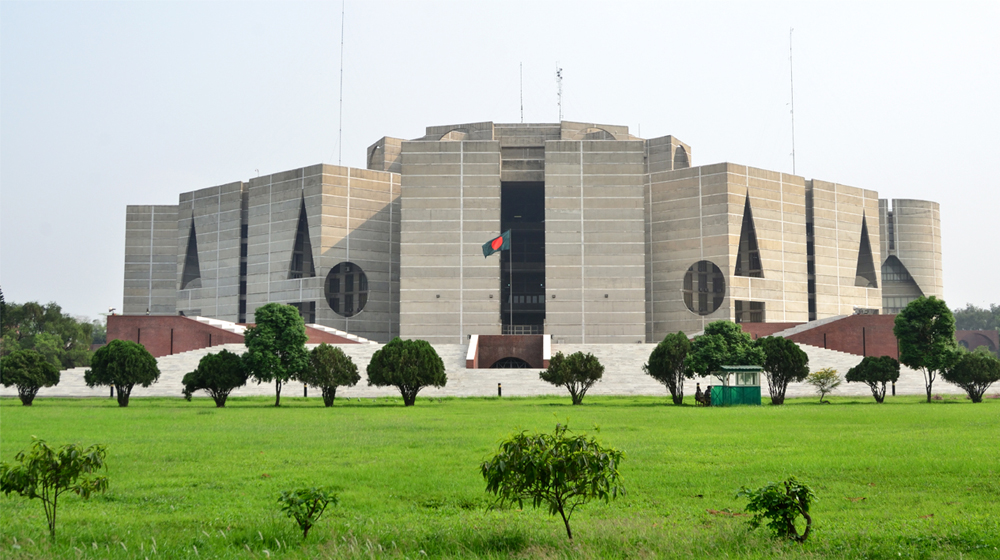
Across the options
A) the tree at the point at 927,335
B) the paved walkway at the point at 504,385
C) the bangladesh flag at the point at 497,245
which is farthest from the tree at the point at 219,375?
the bangladesh flag at the point at 497,245

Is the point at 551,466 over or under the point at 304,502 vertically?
over

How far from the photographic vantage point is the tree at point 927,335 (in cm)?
3075

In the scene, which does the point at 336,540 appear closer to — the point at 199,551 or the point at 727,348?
the point at 199,551

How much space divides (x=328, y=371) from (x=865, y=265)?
51833 millimetres

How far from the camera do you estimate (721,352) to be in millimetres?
29266

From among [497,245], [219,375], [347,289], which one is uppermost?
[497,245]

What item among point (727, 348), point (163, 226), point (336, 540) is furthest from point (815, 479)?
point (163, 226)

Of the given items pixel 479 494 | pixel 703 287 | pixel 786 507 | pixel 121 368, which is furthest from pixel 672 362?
pixel 703 287

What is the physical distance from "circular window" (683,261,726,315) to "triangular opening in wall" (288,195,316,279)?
1042 inches

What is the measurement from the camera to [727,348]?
29.5 meters

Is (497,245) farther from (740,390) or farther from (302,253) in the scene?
(740,390)

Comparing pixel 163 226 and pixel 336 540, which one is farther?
pixel 163 226

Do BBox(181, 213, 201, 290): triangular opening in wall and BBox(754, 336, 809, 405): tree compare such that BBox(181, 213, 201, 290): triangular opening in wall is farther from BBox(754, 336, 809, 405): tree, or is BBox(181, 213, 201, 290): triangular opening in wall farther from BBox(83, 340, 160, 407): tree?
BBox(754, 336, 809, 405): tree

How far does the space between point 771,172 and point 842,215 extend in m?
7.84
